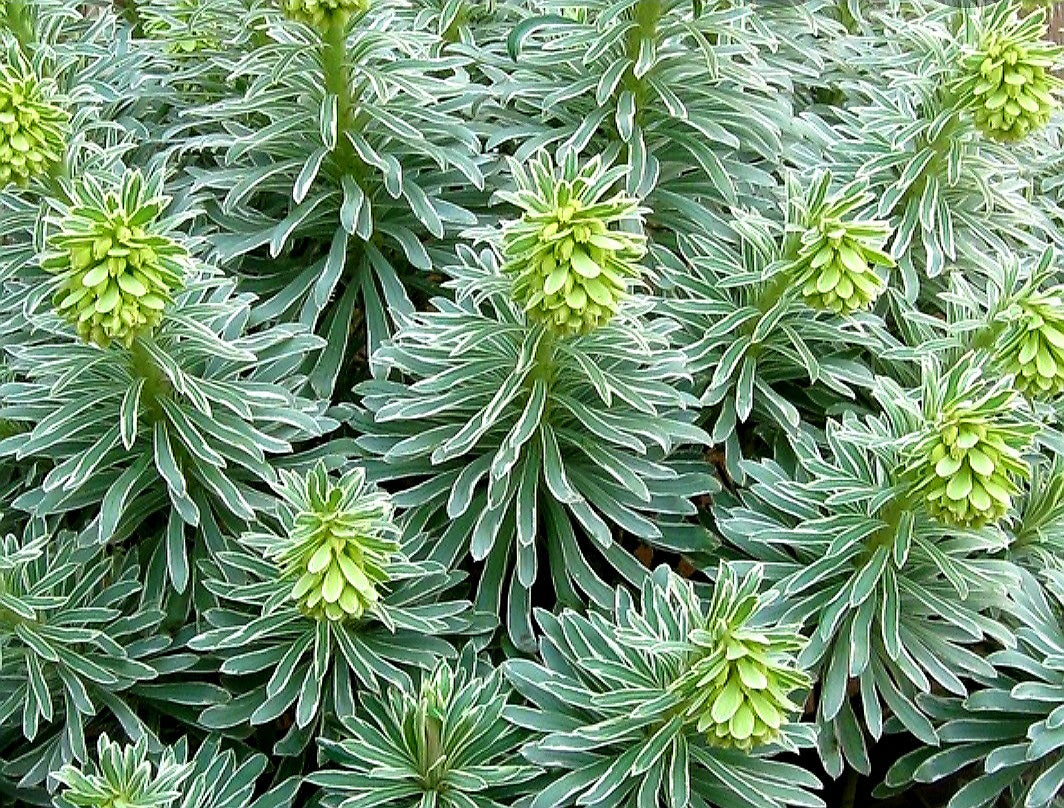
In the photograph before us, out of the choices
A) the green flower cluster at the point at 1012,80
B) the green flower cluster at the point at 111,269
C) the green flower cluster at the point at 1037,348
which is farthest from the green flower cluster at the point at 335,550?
the green flower cluster at the point at 1012,80

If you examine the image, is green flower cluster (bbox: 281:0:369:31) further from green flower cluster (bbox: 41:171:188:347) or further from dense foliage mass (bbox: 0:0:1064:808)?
green flower cluster (bbox: 41:171:188:347)

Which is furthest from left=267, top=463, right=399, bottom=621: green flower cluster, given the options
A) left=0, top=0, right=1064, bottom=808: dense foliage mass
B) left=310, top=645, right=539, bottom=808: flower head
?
left=310, top=645, right=539, bottom=808: flower head

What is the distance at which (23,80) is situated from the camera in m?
1.52

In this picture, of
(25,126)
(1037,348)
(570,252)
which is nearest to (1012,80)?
(1037,348)

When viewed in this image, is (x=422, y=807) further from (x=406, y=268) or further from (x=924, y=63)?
(x=924, y=63)

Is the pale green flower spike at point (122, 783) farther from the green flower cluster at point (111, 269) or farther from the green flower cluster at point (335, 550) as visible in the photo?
the green flower cluster at point (111, 269)

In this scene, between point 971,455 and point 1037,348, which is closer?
point 971,455

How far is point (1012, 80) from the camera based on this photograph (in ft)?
5.30

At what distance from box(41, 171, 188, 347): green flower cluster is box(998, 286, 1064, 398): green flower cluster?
1.05 m

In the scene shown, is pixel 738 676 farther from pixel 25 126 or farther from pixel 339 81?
pixel 25 126

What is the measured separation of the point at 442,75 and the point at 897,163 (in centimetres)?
77

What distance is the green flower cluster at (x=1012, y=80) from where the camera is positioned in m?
1.62

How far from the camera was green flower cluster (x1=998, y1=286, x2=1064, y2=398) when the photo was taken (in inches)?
58.4

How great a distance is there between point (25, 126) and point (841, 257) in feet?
3.48
